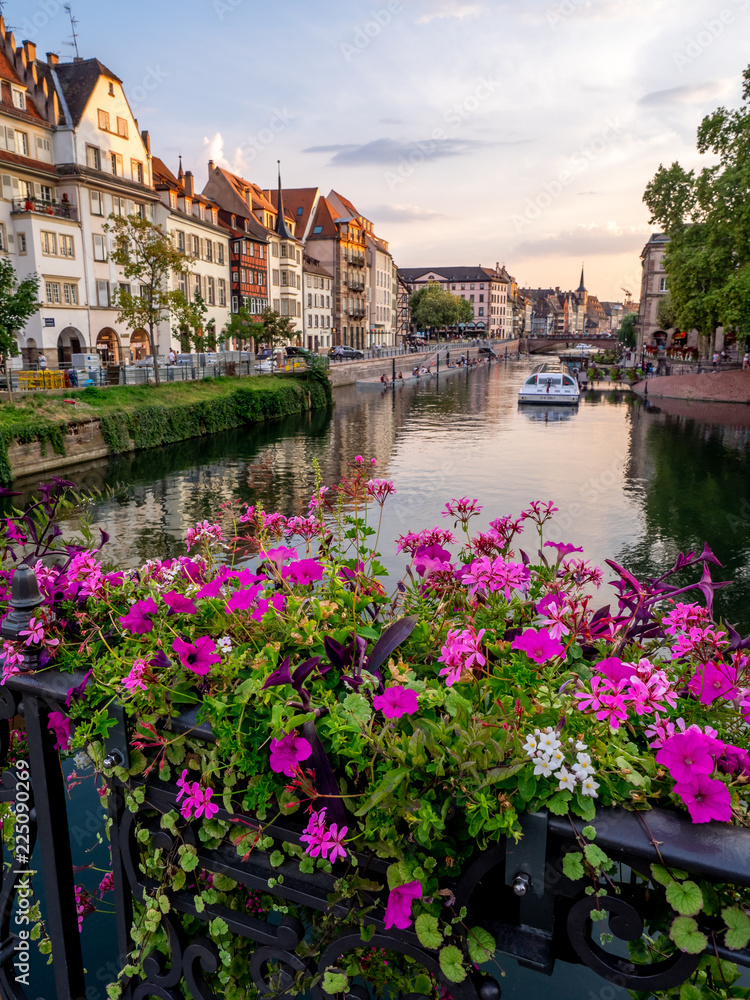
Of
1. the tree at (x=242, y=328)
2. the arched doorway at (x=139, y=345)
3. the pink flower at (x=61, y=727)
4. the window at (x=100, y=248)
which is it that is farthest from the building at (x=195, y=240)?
the pink flower at (x=61, y=727)

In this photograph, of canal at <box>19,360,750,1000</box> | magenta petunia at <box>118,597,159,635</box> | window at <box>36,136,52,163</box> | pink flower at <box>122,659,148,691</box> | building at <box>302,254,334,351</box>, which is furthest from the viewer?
building at <box>302,254,334,351</box>

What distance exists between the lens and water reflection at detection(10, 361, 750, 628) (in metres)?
17.2

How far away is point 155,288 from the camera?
39188 millimetres

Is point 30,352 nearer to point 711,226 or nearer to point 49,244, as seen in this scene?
point 49,244

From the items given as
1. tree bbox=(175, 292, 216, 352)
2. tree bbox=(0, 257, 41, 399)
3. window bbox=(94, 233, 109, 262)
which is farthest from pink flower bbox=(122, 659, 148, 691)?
window bbox=(94, 233, 109, 262)

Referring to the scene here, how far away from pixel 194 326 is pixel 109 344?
8746 millimetres

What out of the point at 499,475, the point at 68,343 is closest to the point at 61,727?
the point at 499,475

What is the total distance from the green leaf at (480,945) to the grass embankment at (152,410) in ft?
73.6

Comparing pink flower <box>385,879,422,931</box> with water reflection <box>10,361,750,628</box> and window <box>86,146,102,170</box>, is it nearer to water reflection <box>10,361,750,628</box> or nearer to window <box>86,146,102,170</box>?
water reflection <box>10,361,750,628</box>

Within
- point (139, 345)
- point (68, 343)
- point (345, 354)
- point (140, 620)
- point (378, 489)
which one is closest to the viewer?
point (140, 620)

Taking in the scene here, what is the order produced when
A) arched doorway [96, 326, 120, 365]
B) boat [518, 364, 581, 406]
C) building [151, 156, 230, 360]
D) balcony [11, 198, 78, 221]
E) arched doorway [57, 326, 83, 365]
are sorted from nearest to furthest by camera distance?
balcony [11, 198, 78, 221]
arched doorway [57, 326, 83, 365]
arched doorway [96, 326, 120, 365]
boat [518, 364, 581, 406]
building [151, 156, 230, 360]

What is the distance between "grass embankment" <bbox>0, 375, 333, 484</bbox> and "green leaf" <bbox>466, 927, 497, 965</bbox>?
73.6ft

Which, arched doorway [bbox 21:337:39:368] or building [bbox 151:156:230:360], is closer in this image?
arched doorway [bbox 21:337:39:368]

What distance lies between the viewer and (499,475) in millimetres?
24969
